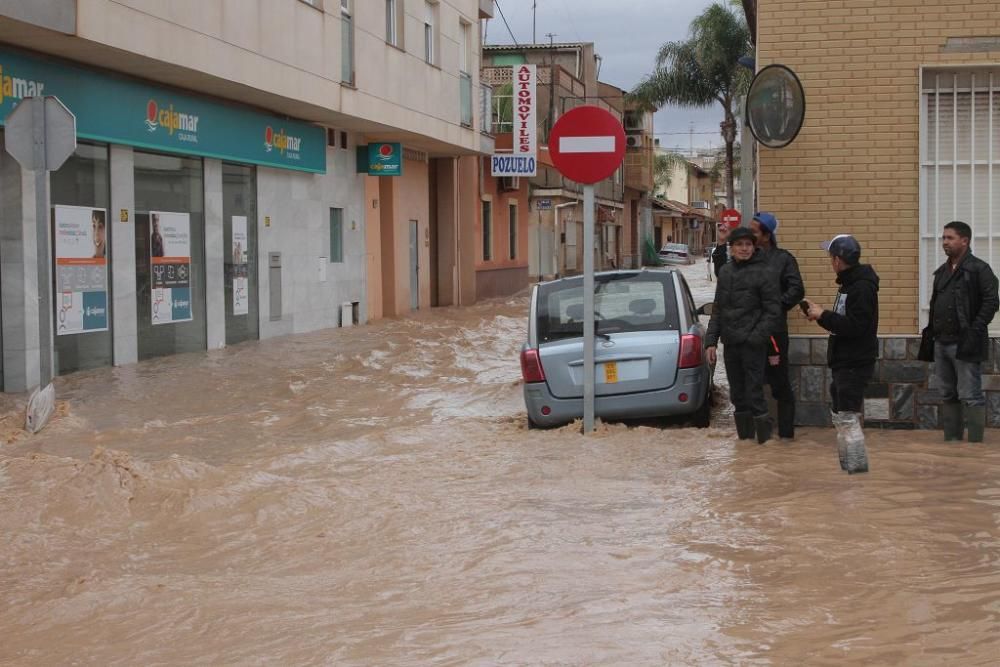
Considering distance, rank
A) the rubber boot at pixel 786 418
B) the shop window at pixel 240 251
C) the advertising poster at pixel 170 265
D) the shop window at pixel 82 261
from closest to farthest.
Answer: the rubber boot at pixel 786 418 < the shop window at pixel 82 261 < the advertising poster at pixel 170 265 < the shop window at pixel 240 251

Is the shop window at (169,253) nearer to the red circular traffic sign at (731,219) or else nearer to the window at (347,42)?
the window at (347,42)

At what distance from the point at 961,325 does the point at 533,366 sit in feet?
11.2

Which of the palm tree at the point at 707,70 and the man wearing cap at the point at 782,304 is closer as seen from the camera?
the man wearing cap at the point at 782,304

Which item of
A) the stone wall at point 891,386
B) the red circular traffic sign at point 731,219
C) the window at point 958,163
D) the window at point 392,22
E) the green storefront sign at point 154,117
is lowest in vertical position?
the stone wall at point 891,386

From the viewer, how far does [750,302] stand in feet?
31.0

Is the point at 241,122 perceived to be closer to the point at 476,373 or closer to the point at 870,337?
the point at 476,373

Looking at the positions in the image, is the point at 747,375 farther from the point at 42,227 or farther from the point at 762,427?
the point at 42,227

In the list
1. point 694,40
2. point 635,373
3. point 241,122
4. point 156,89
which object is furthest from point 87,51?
point 694,40

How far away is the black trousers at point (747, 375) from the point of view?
31.0ft

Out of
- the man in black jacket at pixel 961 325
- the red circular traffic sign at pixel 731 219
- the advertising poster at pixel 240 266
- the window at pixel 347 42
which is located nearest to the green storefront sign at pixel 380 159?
the window at pixel 347 42

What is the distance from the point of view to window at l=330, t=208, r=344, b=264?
23766 millimetres

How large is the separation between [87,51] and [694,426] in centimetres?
808

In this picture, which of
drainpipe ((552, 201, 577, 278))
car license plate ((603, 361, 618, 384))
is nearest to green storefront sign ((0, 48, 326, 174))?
car license plate ((603, 361, 618, 384))

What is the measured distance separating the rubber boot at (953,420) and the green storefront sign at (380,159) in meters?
16.6
